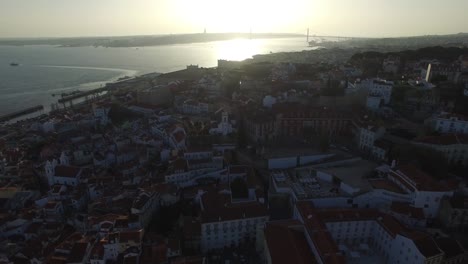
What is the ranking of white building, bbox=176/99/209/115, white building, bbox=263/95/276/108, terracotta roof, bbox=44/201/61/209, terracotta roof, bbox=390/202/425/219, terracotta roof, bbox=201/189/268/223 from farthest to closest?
white building, bbox=176/99/209/115 → white building, bbox=263/95/276/108 → terracotta roof, bbox=44/201/61/209 → terracotta roof, bbox=201/189/268/223 → terracotta roof, bbox=390/202/425/219

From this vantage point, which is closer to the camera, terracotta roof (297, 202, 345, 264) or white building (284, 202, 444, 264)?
terracotta roof (297, 202, 345, 264)

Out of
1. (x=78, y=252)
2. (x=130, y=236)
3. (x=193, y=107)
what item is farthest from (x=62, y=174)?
(x=193, y=107)

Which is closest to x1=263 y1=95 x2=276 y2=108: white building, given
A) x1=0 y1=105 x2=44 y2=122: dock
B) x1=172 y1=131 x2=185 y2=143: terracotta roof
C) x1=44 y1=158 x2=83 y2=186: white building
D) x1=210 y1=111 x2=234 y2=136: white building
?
x1=210 y1=111 x2=234 y2=136: white building

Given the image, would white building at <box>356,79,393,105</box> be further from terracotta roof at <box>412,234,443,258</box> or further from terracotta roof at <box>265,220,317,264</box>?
terracotta roof at <box>265,220,317,264</box>

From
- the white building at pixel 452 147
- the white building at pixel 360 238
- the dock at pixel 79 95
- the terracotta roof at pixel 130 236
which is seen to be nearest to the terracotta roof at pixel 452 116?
the white building at pixel 452 147

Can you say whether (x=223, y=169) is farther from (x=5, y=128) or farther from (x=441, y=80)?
(x=5, y=128)

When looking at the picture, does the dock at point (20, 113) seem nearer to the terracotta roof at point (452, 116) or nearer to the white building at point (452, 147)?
the white building at point (452, 147)

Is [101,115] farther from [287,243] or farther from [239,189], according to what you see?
[287,243]

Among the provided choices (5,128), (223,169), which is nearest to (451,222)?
(223,169)

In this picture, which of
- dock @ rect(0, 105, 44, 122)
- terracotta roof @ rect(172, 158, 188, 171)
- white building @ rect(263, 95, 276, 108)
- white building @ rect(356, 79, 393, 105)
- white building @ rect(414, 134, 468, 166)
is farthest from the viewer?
dock @ rect(0, 105, 44, 122)

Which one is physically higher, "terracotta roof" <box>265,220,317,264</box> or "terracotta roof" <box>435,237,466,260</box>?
"terracotta roof" <box>435,237,466,260</box>
